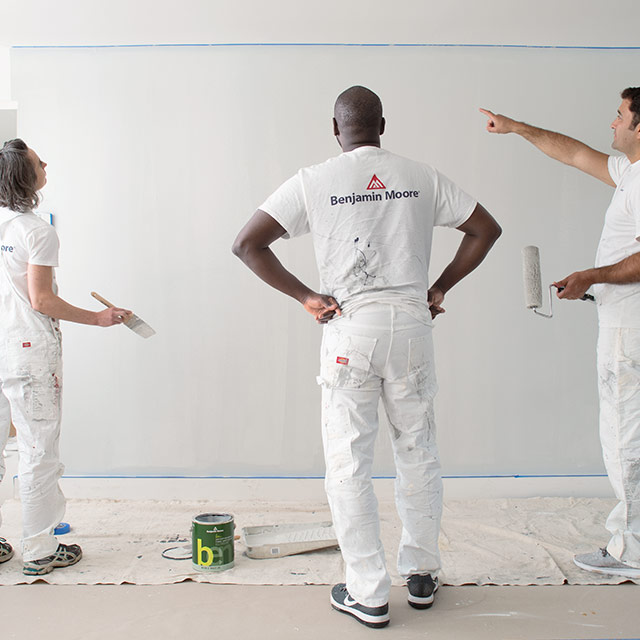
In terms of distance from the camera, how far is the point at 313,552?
241 cm

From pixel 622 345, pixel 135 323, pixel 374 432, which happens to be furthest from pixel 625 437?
pixel 135 323

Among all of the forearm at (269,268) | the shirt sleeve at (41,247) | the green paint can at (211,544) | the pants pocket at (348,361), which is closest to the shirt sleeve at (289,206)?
the forearm at (269,268)

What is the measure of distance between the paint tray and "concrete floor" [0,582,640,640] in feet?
0.81

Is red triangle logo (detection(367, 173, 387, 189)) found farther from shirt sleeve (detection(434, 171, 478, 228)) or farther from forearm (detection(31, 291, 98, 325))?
forearm (detection(31, 291, 98, 325))

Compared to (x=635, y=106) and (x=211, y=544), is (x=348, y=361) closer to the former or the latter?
(x=211, y=544)

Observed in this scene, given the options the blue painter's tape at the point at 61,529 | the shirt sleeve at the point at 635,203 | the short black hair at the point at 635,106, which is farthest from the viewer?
the blue painter's tape at the point at 61,529

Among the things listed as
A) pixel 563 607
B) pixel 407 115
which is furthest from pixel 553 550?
pixel 407 115

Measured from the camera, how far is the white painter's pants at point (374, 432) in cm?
184

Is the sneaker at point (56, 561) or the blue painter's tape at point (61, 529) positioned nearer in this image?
the sneaker at point (56, 561)

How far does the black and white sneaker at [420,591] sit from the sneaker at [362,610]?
140mm

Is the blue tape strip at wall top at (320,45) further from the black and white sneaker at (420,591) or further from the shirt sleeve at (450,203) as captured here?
the black and white sneaker at (420,591)

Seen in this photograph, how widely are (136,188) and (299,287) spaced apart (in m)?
1.41

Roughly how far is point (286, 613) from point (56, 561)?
845 millimetres

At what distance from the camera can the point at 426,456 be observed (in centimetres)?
192
